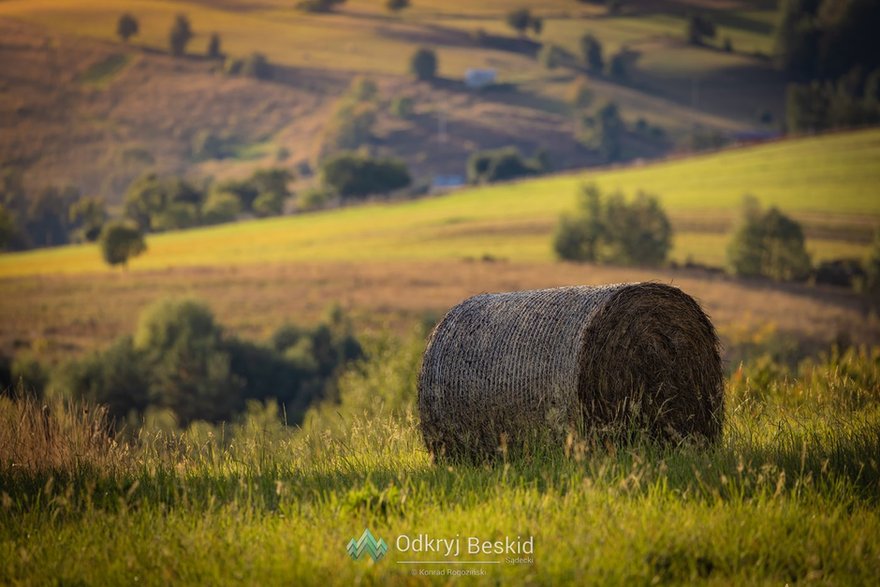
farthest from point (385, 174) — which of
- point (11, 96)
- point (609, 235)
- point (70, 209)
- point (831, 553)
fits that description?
point (831, 553)

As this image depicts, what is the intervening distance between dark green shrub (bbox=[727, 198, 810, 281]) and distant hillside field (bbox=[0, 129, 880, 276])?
2352mm

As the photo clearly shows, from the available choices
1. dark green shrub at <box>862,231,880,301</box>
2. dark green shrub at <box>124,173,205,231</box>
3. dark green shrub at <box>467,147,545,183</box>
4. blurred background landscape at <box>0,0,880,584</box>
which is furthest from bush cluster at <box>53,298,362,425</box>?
dark green shrub at <box>467,147,545,183</box>

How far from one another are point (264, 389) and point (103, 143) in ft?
421

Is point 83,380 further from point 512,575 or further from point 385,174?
point 385,174

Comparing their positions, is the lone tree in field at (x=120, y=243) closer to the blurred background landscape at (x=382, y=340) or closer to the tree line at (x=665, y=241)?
the blurred background landscape at (x=382, y=340)

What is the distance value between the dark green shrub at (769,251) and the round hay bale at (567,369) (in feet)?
246

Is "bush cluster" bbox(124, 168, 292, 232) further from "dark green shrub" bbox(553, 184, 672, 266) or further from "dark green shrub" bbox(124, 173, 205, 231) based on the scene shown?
"dark green shrub" bbox(553, 184, 672, 266)

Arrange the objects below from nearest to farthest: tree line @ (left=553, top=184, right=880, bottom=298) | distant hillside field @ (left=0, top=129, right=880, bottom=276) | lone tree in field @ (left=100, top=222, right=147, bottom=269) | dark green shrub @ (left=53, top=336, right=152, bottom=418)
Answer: dark green shrub @ (left=53, top=336, right=152, bottom=418) → tree line @ (left=553, top=184, right=880, bottom=298) → distant hillside field @ (left=0, top=129, right=880, bottom=276) → lone tree in field @ (left=100, top=222, right=147, bottom=269)

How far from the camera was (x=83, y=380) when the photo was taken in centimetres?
6981

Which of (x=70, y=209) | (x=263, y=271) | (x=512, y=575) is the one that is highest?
(x=512, y=575)

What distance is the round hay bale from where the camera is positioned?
10234 millimetres

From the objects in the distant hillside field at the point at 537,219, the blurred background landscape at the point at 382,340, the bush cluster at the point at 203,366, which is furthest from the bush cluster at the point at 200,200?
the bush cluster at the point at 203,366

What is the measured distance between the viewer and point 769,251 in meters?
84.4

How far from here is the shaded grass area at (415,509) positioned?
686 centimetres
